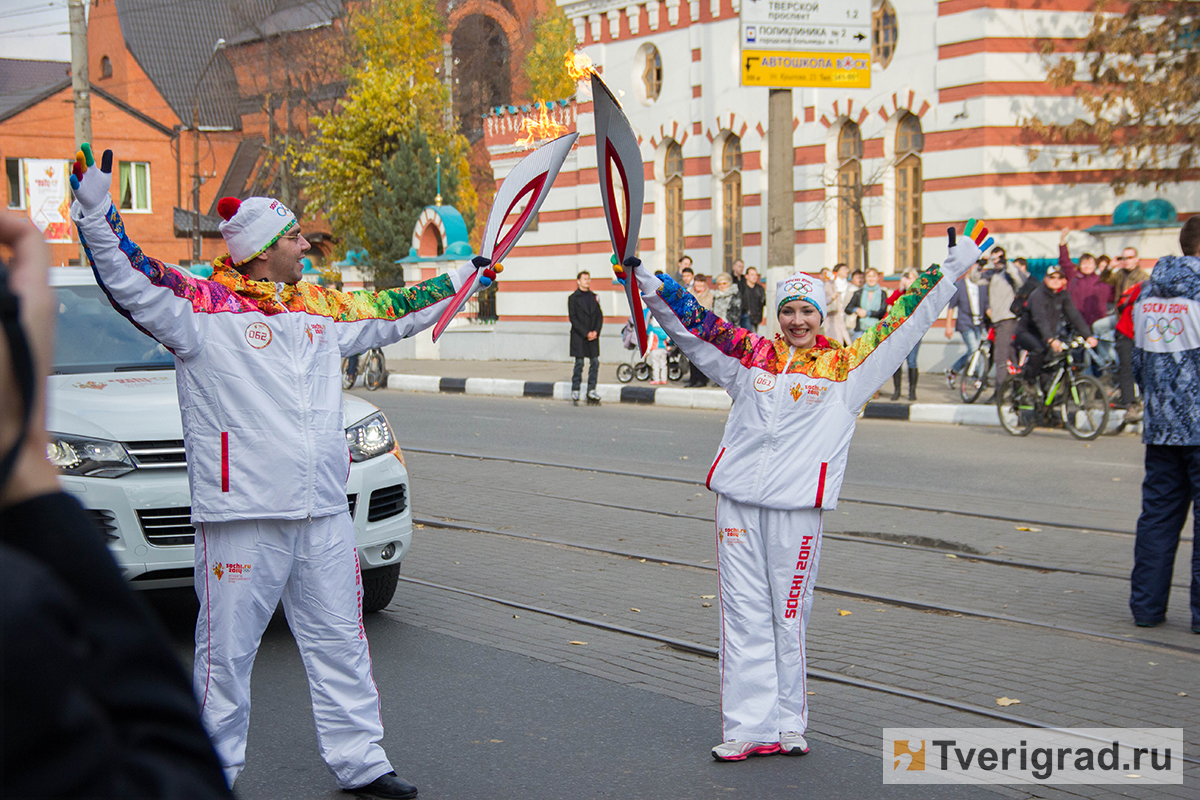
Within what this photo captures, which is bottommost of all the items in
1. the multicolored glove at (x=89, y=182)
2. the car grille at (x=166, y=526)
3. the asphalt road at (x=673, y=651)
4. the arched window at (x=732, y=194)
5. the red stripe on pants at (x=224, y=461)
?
the asphalt road at (x=673, y=651)

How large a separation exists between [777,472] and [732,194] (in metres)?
20.9

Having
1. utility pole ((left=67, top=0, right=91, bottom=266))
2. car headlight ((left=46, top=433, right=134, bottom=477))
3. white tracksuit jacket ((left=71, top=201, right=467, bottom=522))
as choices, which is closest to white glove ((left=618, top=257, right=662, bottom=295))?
white tracksuit jacket ((left=71, top=201, right=467, bottom=522))

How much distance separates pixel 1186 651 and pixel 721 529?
276 cm

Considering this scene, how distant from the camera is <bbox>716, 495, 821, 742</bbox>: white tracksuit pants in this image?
178 inches

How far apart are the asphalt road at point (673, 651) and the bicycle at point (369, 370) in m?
11.5

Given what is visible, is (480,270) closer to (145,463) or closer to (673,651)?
(145,463)

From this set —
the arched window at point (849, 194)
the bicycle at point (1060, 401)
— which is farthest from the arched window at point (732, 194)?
the bicycle at point (1060, 401)

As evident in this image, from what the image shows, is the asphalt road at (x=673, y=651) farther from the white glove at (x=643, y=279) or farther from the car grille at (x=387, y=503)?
the white glove at (x=643, y=279)

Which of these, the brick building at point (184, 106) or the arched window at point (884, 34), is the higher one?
the brick building at point (184, 106)

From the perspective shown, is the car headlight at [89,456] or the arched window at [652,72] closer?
the car headlight at [89,456]

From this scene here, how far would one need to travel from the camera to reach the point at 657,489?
10.6m

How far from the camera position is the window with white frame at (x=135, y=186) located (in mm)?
53125

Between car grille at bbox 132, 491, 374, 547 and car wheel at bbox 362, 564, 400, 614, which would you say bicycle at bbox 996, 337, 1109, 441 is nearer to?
car wheel at bbox 362, 564, 400, 614

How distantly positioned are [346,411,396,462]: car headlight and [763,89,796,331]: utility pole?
11115mm
